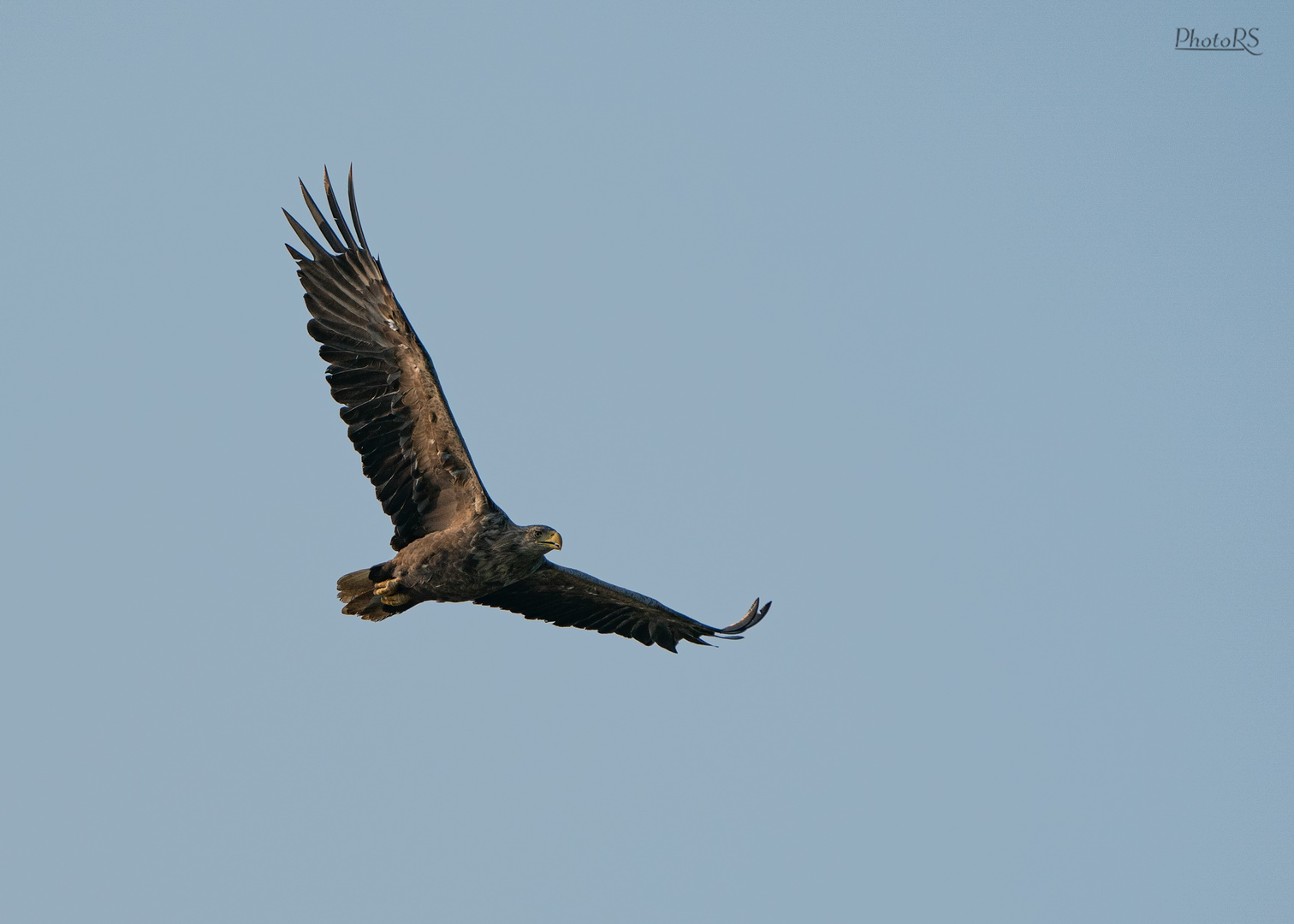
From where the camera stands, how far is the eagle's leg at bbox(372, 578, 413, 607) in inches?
538

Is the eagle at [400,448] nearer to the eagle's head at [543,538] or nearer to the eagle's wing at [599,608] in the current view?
the eagle's head at [543,538]

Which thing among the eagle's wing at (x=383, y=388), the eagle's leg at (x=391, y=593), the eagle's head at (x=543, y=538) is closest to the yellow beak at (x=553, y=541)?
the eagle's head at (x=543, y=538)

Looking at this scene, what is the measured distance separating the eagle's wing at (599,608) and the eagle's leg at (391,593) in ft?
3.37

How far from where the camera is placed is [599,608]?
1530cm

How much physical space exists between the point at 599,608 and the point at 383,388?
11.2ft

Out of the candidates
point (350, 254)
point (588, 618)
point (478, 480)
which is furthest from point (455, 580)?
point (350, 254)

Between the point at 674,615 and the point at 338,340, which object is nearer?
the point at 338,340

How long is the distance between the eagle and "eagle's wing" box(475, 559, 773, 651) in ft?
2.65

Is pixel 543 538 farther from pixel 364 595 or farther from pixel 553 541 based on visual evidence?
pixel 364 595

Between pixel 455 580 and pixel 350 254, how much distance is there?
3262mm

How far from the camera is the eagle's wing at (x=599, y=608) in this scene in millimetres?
14695

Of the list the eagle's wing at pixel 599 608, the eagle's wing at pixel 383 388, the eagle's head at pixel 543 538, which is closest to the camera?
the eagle's head at pixel 543 538

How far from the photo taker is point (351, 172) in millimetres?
13578

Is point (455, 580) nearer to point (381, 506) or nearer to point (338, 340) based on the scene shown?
point (381, 506)
